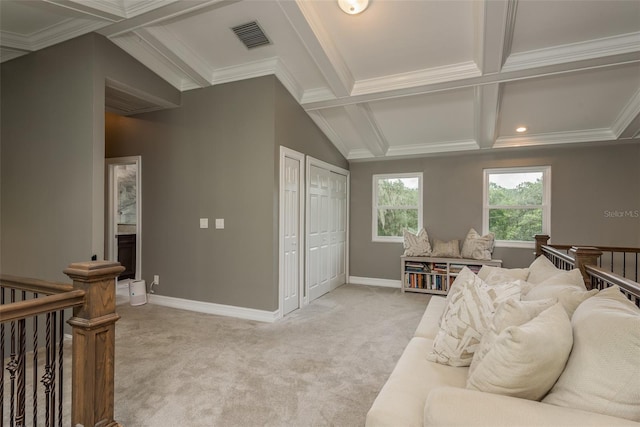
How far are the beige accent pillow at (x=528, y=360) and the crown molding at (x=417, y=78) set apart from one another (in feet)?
9.43

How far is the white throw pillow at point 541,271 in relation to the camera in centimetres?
218

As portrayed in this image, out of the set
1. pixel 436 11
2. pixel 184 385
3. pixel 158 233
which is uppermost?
pixel 436 11

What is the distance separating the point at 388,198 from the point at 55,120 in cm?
465

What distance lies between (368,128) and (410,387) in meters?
3.74

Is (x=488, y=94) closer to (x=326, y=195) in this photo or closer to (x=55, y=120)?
(x=326, y=195)

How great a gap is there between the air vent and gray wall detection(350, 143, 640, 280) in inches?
119

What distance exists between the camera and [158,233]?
14.1ft

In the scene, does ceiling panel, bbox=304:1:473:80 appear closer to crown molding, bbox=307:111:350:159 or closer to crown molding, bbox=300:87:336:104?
crown molding, bbox=300:87:336:104

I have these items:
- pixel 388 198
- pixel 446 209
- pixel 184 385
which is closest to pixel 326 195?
pixel 388 198

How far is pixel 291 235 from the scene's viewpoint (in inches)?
159

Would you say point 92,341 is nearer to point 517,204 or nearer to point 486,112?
point 486,112

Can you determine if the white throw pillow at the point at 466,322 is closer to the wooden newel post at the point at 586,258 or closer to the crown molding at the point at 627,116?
the wooden newel post at the point at 586,258

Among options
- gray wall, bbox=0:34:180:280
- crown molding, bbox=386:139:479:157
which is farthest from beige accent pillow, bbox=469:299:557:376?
crown molding, bbox=386:139:479:157

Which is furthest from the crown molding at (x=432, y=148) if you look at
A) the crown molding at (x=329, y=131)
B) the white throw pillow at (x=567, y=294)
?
the white throw pillow at (x=567, y=294)
